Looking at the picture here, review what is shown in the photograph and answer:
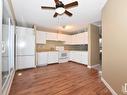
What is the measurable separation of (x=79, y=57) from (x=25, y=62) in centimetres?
322

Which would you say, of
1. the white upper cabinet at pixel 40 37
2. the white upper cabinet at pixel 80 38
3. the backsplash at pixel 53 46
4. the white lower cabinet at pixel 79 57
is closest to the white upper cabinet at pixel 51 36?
the white upper cabinet at pixel 40 37

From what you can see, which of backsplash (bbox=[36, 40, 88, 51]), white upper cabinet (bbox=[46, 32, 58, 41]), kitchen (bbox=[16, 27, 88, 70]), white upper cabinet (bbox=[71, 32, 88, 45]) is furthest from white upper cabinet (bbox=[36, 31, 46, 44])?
white upper cabinet (bbox=[71, 32, 88, 45])

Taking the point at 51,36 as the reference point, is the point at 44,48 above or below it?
below

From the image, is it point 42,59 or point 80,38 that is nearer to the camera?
point 42,59

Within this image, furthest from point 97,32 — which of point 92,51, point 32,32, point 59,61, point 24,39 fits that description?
point 24,39

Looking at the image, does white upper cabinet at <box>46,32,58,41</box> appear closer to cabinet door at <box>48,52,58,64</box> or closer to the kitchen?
the kitchen

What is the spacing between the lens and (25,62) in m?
4.29

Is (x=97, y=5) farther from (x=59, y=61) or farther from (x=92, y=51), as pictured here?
(x=59, y=61)

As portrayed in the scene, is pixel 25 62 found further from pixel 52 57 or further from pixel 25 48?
pixel 52 57

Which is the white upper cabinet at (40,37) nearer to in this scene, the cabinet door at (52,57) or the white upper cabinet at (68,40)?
the cabinet door at (52,57)

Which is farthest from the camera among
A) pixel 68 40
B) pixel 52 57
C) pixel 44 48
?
pixel 68 40

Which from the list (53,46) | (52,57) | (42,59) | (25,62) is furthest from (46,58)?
(53,46)

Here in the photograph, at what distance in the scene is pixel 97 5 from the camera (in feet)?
8.66

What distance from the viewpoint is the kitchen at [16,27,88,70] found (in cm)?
420
